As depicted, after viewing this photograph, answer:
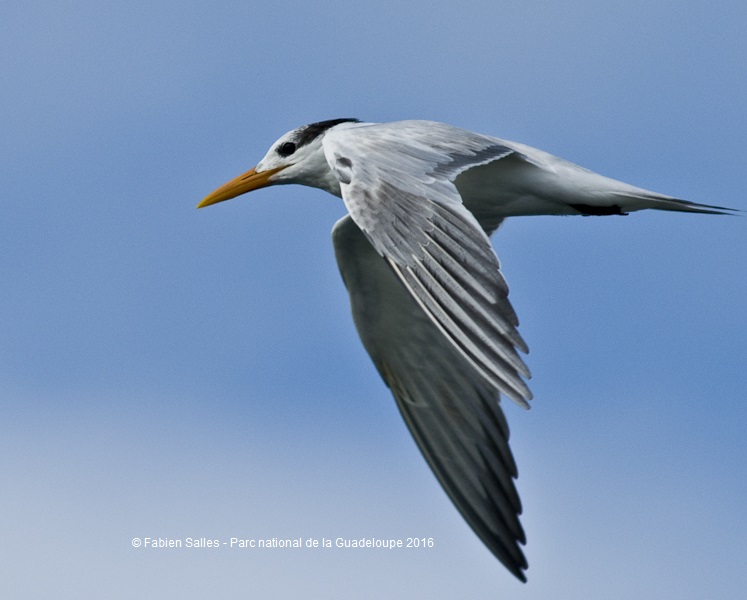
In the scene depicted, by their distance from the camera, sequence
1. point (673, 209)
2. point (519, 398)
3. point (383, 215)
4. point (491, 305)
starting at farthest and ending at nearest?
point (673, 209)
point (383, 215)
point (491, 305)
point (519, 398)

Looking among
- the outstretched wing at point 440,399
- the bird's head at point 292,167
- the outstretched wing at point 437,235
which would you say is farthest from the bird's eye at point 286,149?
the outstretched wing at point 437,235

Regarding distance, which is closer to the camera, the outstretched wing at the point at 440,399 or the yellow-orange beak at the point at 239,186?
the outstretched wing at the point at 440,399

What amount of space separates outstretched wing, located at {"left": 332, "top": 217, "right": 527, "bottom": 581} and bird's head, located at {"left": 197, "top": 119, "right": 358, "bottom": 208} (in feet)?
2.86

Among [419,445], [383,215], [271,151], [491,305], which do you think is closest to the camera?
[491,305]

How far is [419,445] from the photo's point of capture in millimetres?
11523

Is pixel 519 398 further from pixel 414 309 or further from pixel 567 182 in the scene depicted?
pixel 414 309

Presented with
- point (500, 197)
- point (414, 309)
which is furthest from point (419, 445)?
point (500, 197)

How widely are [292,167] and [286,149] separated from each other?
0.76 feet

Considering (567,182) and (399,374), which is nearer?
(567,182)

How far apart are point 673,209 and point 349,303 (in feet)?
10.3

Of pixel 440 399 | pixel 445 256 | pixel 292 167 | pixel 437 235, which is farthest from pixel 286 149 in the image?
pixel 445 256

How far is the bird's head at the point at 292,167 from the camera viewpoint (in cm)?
1196

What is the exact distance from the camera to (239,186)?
1256 centimetres

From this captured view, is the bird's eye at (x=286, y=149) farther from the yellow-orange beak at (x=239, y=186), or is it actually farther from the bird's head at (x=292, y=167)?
the yellow-orange beak at (x=239, y=186)
